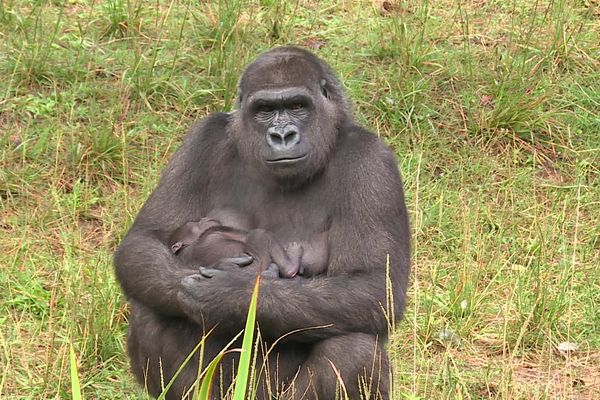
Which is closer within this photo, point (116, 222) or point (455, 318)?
point (455, 318)

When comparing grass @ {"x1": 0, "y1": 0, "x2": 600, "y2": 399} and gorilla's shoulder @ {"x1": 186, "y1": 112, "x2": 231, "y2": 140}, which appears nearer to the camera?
gorilla's shoulder @ {"x1": 186, "y1": 112, "x2": 231, "y2": 140}

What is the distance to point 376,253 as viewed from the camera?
4555mm

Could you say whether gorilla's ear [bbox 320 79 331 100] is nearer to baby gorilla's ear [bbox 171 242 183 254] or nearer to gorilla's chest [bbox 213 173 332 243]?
gorilla's chest [bbox 213 173 332 243]

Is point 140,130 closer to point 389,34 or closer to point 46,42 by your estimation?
point 46,42

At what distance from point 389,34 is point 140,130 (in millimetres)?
1902

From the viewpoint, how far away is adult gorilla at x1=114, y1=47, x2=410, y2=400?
4.45 metres

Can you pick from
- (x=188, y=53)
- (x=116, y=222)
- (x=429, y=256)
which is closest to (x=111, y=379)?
(x=116, y=222)

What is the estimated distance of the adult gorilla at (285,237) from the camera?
14.6 feet

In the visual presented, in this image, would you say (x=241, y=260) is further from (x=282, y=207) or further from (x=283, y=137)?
(x=283, y=137)

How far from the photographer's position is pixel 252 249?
468 centimetres

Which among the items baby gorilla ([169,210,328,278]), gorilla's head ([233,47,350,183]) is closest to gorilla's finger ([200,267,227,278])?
baby gorilla ([169,210,328,278])

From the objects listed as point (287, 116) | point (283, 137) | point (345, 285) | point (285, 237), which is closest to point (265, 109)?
point (287, 116)

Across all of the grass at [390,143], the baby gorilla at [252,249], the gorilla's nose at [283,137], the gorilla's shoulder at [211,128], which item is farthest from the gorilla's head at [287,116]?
the grass at [390,143]

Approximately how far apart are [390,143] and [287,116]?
8.63ft
